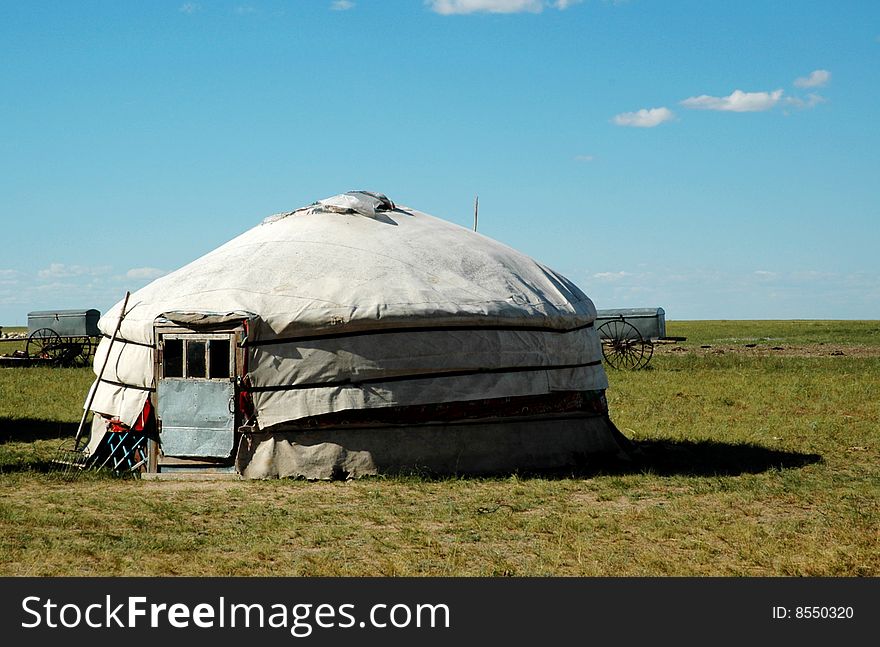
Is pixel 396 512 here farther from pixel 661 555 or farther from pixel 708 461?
pixel 708 461

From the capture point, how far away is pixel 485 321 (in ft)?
29.1

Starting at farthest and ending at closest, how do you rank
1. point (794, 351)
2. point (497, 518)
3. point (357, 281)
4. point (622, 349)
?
point (794, 351) → point (622, 349) → point (357, 281) → point (497, 518)

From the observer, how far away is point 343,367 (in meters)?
8.52

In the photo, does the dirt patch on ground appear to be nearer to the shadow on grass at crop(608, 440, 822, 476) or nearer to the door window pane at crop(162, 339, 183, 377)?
the shadow on grass at crop(608, 440, 822, 476)

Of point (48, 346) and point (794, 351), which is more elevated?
point (48, 346)

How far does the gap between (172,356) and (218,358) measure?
45 centimetres

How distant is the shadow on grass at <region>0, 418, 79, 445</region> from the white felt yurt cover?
255 cm

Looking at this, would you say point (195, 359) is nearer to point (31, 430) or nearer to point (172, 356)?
point (172, 356)

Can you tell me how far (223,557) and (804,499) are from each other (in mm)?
4530

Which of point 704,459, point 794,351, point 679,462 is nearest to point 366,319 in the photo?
point 679,462

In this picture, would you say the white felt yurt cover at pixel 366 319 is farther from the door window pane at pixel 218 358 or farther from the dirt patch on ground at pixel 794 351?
the dirt patch on ground at pixel 794 351

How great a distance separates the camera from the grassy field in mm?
5902

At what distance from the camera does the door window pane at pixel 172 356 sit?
8.86 metres

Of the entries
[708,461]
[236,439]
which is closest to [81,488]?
[236,439]
